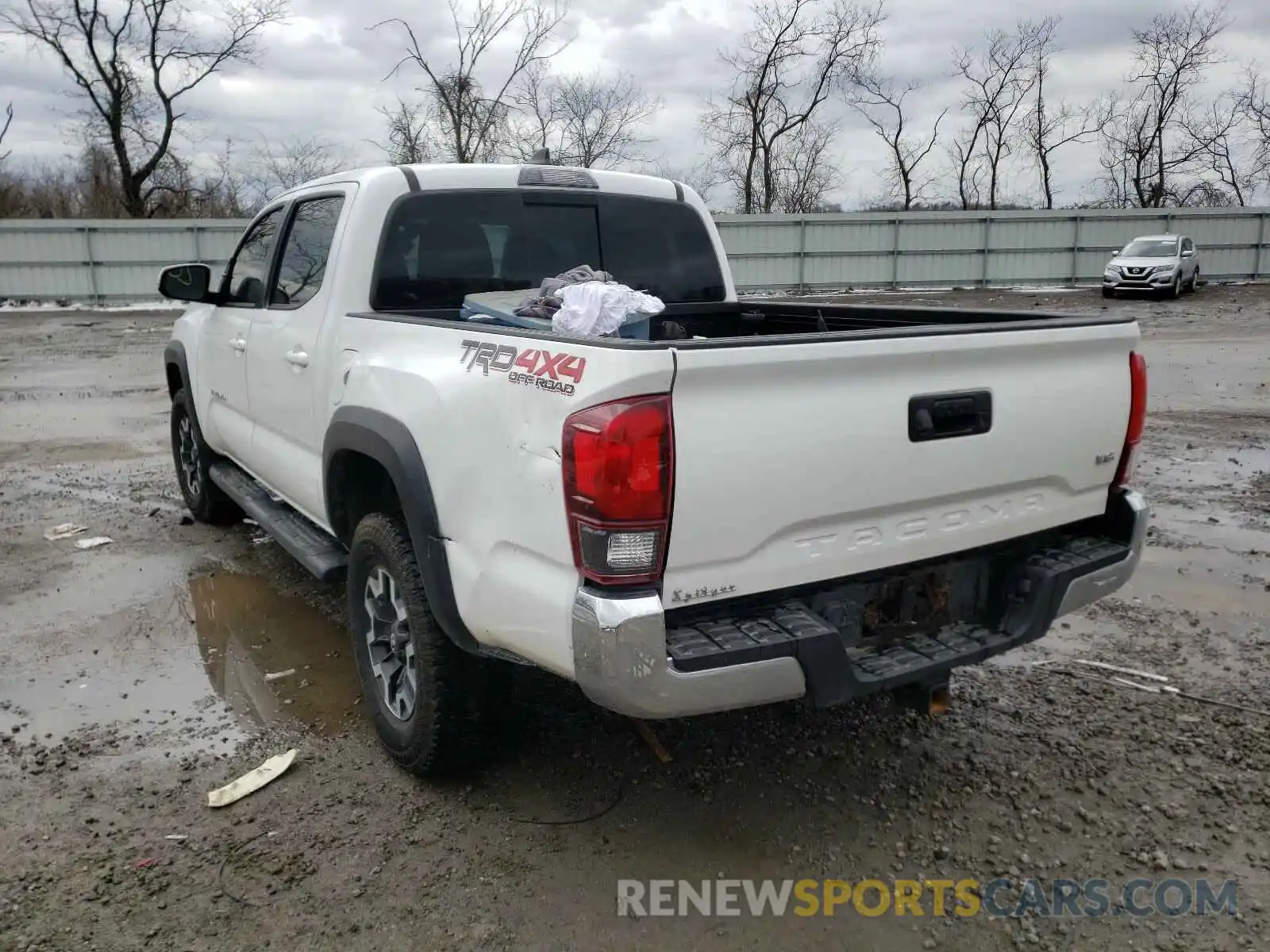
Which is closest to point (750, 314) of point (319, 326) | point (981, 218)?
point (319, 326)

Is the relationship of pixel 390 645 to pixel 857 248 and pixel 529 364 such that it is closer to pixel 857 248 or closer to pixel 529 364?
pixel 529 364

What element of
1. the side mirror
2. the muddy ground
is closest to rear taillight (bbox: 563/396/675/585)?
the muddy ground

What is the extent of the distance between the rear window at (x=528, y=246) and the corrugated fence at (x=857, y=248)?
2252cm

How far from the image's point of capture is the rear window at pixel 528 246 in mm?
3943

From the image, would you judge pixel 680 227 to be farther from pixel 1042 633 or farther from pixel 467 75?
pixel 467 75

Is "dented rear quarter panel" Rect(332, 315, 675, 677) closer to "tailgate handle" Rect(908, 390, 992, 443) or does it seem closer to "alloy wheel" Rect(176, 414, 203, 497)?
"tailgate handle" Rect(908, 390, 992, 443)

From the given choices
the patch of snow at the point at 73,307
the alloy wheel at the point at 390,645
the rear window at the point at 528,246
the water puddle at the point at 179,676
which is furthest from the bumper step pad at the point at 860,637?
the patch of snow at the point at 73,307

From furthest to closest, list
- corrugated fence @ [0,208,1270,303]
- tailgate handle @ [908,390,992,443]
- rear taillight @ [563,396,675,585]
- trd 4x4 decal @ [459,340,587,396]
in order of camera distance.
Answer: corrugated fence @ [0,208,1270,303]
tailgate handle @ [908,390,992,443]
trd 4x4 decal @ [459,340,587,396]
rear taillight @ [563,396,675,585]

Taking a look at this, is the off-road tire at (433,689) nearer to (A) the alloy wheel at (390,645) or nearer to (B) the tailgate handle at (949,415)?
(A) the alloy wheel at (390,645)

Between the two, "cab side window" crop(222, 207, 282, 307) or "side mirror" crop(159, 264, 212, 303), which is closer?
"cab side window" crop(222, 207, 282, 307)

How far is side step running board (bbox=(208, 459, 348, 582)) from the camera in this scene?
396 cm

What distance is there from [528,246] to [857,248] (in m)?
25.7

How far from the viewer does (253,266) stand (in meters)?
5.10

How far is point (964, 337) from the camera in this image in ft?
9.20
